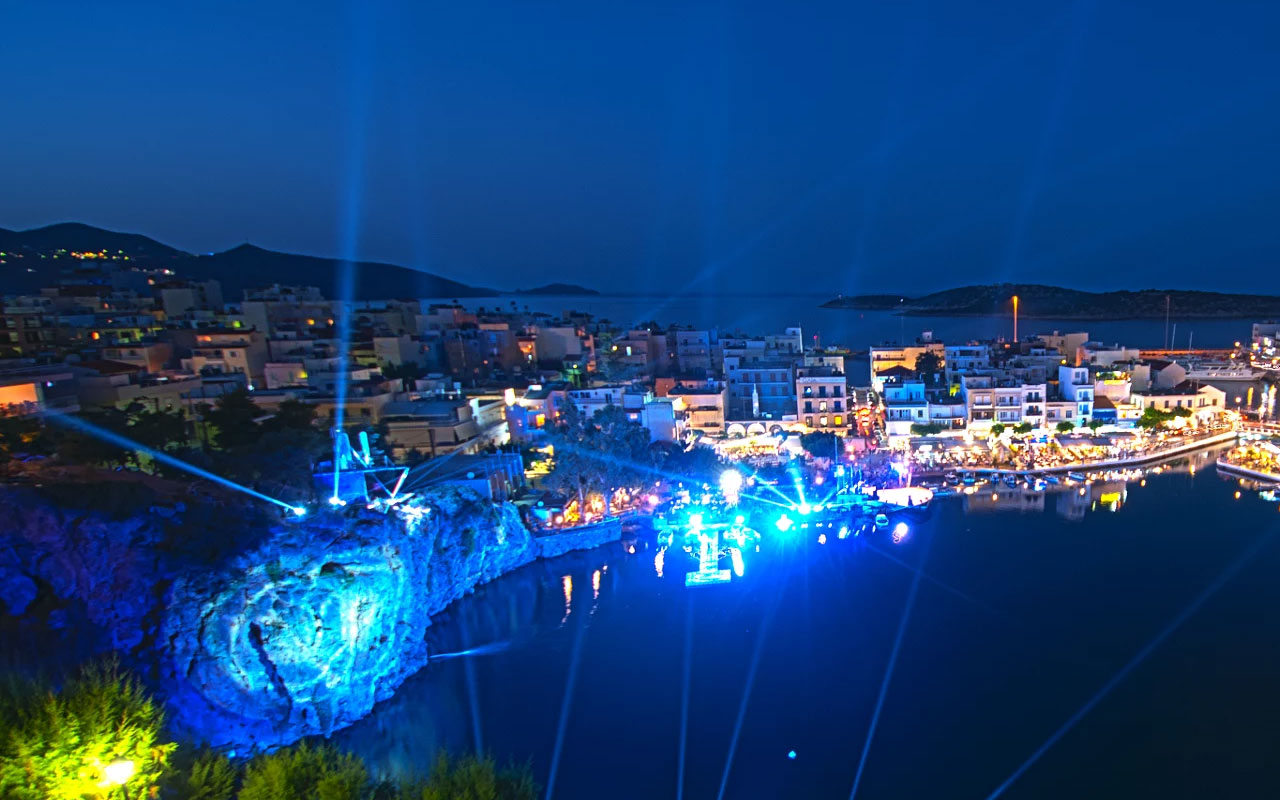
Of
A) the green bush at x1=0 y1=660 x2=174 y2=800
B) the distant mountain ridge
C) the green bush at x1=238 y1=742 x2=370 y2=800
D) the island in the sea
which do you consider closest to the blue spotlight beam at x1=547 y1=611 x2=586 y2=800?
the green bush at x1=238 y1=742 x2=370 y2=800

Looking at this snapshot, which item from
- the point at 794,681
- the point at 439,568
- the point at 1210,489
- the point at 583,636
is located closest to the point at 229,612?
the point at 439,568

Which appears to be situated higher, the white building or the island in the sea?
the island in the sea

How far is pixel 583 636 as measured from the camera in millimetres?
11641

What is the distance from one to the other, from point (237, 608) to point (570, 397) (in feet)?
42.2

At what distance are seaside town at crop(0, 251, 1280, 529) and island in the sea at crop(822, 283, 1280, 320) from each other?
57497 millimetres

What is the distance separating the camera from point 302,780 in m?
6.06

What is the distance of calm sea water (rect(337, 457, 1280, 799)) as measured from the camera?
8.29m

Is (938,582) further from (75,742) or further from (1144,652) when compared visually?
(75,742)

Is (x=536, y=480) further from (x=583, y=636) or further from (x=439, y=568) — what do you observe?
(x=583, y=636)

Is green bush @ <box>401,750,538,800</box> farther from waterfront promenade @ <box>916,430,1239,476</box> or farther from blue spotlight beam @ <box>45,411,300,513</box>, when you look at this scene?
waterfront promenade @ <box>916,430,1239,476</box>

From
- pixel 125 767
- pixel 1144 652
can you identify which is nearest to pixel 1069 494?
pixel 1144 652

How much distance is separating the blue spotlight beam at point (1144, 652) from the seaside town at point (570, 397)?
19.1ft

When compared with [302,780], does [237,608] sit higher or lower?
higher

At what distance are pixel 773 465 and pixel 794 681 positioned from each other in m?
9.74
